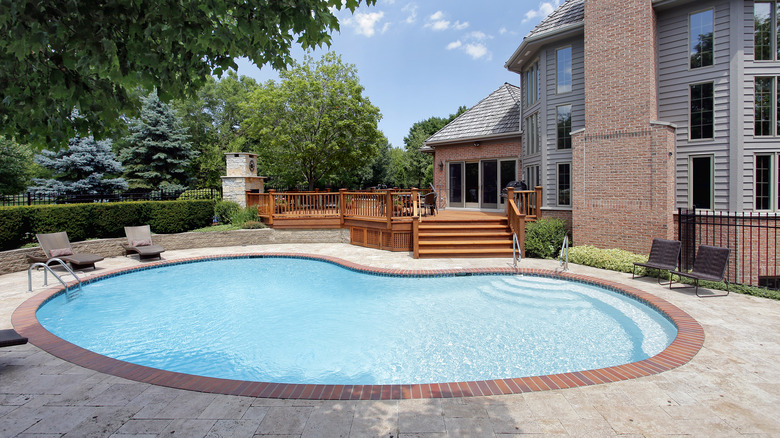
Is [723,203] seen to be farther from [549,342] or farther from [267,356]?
[267,356]

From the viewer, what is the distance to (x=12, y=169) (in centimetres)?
2541

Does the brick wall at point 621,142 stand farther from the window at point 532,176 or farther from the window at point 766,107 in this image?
the window at point 532,176

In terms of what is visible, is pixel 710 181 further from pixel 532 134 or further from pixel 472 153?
pixel 472 153

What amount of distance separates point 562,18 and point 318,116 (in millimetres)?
14987

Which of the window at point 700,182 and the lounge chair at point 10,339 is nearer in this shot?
the lounge chair at point 10,339

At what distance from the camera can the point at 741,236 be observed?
979 centimetres

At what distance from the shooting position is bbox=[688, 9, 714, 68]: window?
10.4 metres

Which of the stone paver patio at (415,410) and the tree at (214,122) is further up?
the tree at (214,122)

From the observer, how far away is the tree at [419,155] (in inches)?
1671

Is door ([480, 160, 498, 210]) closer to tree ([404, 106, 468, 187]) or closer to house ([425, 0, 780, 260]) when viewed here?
house ([425, 0, 780, 260])

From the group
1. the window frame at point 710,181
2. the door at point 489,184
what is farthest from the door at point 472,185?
the window frame at point 710,181

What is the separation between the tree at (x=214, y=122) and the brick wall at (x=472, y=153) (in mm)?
22318

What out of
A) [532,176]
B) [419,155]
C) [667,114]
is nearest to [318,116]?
[532,176]

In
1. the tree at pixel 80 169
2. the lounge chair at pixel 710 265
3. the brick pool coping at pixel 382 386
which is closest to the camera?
the brick pool coping at pixel 382 386
